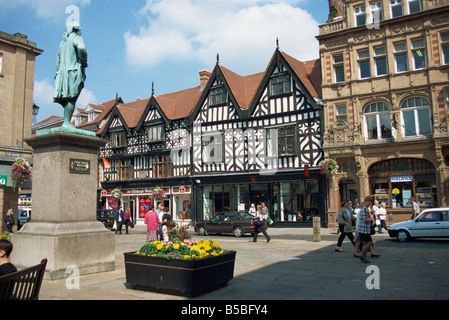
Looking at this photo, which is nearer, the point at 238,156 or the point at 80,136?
the point at 80,136

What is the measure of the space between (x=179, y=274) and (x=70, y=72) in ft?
18.7

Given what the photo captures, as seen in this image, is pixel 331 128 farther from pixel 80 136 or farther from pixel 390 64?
pixel 80 136

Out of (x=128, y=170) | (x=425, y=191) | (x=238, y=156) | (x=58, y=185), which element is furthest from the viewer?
(x=128, y=170)

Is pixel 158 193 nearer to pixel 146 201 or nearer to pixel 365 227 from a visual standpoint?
pixel 146 201

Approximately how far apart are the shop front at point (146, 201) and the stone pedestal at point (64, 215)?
2300 centimetres

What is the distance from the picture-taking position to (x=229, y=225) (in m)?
21.3

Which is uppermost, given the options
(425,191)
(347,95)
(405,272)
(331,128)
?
(347,95)

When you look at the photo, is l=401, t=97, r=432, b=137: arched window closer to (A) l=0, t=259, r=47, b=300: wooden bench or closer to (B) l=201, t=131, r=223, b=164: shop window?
(B) l=201, t=131, r=223, b=164: shop window

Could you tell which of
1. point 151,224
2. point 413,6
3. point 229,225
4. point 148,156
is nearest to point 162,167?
point 148,156

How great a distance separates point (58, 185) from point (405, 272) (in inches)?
321

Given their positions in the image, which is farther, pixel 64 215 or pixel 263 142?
pixel 263 142

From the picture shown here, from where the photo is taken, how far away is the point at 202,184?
3159cm

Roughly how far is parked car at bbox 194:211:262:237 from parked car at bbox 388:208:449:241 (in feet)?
24.6
